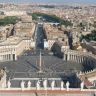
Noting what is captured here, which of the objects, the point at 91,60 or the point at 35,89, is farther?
the point at 91,60

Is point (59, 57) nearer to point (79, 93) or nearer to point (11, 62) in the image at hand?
point (11, 62)

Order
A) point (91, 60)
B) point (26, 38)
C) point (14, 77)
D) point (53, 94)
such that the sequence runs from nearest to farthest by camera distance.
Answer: point (53, 94) → point (14, 77) → point (91, 60) → point (26, 38)

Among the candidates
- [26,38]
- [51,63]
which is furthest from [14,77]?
[26,38]

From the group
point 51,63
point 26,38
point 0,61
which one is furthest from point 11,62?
point 26,38

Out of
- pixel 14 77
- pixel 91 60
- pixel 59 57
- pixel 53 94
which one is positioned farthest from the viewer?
pixel 59 57

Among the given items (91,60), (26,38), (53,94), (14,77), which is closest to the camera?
(53,94)

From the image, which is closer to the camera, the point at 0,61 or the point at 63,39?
the point at 0,61

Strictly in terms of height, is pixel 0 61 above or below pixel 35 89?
below

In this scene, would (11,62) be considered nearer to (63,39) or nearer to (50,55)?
(50,55)

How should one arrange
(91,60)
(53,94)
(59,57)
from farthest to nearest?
1. (59,57)
2. (91,60)
3. (53,94)
